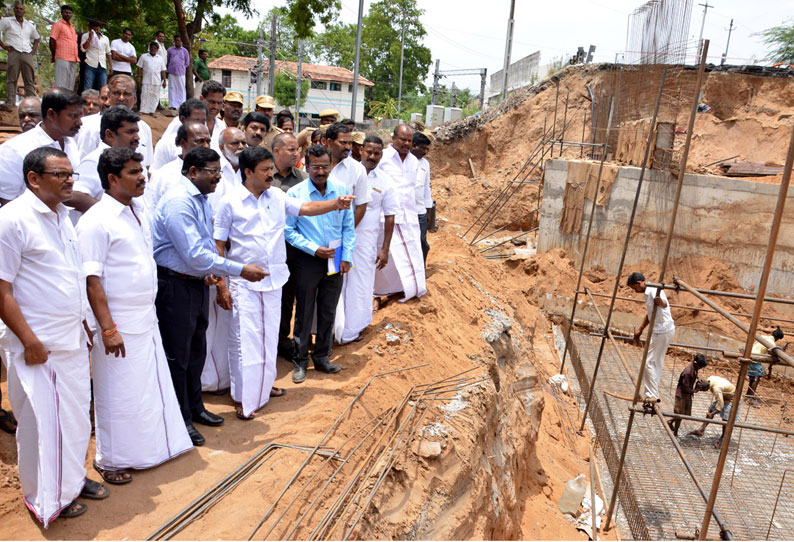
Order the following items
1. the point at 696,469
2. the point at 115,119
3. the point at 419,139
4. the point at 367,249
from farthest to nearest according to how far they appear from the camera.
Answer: the point at 696,469 < the point at 419,139 < the point at 367,249 < the point at 115,119

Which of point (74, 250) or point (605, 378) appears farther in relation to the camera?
point (605, 378)

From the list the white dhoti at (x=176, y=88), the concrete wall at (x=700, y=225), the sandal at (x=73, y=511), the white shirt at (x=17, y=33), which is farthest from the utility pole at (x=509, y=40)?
the sandal at (x=73, y=511)

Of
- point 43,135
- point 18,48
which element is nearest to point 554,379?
point 43,135

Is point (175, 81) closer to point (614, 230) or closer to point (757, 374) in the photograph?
point (614, 230)

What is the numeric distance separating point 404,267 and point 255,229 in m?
2.13

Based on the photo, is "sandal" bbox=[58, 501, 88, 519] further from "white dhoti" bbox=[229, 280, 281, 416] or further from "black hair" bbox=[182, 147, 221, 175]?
"black hair" bbox=[182, 147, 221, 175]

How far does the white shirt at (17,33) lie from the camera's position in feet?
27.6

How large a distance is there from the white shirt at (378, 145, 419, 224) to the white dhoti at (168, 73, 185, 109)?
6.75 metres

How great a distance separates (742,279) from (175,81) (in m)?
11.2

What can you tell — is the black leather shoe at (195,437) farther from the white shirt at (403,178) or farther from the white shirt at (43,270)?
the white shirt at (403,178)

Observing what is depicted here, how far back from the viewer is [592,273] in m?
11.8

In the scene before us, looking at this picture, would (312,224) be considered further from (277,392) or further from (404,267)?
(404,267)

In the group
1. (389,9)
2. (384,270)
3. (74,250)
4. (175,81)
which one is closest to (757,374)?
(384,270)

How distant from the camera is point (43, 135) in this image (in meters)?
3.66
